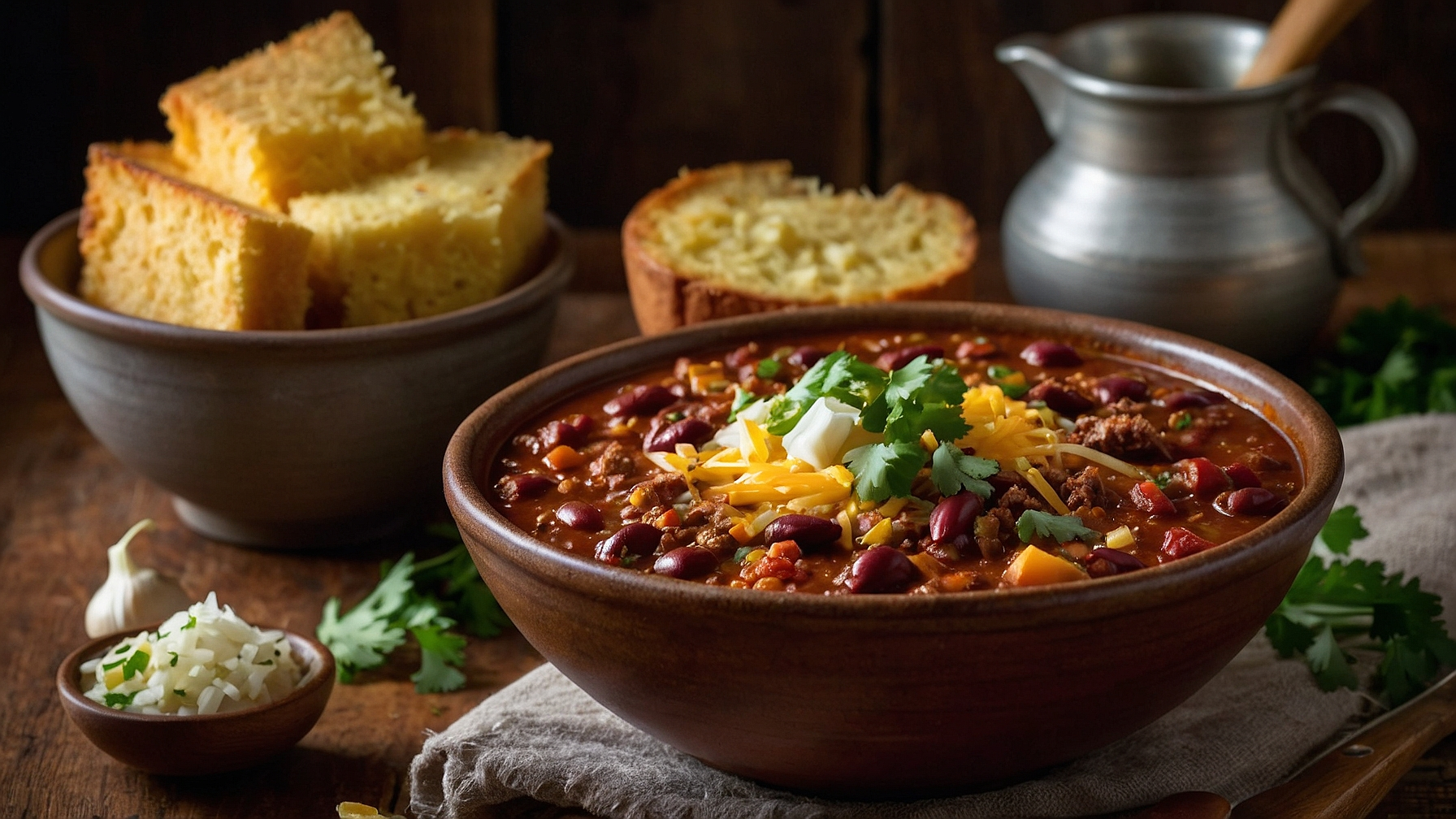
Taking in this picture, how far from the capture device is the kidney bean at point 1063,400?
2.72 meters

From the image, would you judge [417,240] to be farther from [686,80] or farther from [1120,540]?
[686,80]

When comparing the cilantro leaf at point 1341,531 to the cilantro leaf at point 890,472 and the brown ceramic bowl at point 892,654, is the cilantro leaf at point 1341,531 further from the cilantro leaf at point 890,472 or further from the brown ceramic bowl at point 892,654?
the cilantro leaf at point 890,472

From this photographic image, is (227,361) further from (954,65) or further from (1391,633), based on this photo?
(954,65)

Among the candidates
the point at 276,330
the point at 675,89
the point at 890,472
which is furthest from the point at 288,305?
the point at 675,89

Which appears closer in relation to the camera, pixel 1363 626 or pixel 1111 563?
pixel 1111 563

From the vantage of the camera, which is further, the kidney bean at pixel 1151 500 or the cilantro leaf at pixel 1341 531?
the cilantro leaf at pixel 1341 531

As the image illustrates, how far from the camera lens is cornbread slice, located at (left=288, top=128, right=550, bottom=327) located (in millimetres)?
3330

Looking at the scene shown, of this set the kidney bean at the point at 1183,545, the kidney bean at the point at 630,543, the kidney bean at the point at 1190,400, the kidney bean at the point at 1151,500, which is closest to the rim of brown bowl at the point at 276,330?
the kidney bean at the point at 630,543

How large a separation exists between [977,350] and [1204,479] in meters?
0.69

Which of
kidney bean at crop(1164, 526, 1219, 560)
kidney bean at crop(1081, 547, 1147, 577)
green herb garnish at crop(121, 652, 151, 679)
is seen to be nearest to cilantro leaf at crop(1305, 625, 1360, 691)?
kidney bean at crop(1164, 526, 1219, 560)

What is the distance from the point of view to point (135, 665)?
256 centimetres

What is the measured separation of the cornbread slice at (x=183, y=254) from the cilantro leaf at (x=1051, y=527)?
171cm

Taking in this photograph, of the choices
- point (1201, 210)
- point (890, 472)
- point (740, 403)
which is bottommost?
point (1201, 210)

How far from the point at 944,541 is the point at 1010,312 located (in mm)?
979
